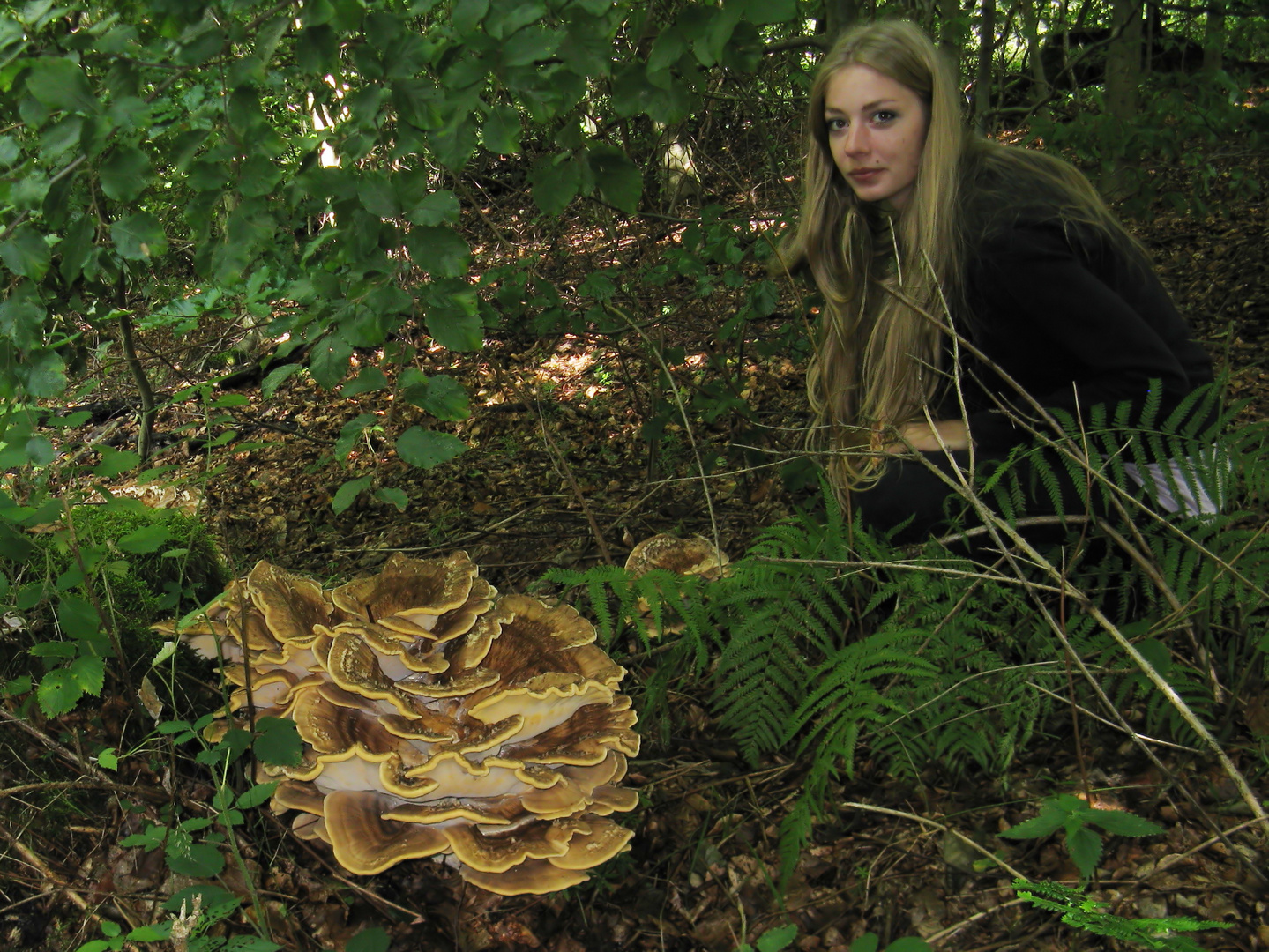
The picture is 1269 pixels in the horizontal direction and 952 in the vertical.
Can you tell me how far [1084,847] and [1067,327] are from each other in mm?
2079

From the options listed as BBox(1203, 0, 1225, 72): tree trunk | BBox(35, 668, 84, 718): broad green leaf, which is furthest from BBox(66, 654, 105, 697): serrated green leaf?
BBox(1203, 0, 1225, 72): tree trunk

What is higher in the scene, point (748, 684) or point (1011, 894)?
point (748, 684)

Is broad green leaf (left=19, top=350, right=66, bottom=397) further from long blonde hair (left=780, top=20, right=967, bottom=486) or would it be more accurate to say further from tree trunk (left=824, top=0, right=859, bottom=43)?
tree trunk (left=824, top=0, right=859, bottom=43)

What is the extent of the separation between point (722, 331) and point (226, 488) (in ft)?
15.2

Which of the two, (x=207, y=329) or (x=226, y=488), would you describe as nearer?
(x=226, y=488)

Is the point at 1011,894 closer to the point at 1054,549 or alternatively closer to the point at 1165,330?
the point at 1054,549

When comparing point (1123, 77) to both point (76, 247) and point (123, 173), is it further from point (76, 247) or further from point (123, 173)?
point (76, 247)

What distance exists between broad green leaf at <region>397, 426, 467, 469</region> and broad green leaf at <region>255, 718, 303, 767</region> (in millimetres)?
885

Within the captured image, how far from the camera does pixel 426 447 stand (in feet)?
8.12

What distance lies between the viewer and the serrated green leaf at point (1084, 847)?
5.77 ft

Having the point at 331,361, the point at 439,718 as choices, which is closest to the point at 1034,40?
the point at 331,361

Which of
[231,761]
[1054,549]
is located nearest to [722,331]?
[1054,549]

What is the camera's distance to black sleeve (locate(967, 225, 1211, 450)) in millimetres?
3166

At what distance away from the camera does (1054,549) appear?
11.1ft
